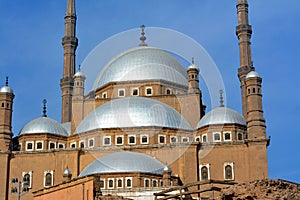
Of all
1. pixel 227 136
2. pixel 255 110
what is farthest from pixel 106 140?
pixel 255 110

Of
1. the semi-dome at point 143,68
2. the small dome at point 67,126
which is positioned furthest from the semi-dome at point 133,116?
the semi-dome at point 143,68

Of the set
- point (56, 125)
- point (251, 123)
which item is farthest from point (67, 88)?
point (251, 123)

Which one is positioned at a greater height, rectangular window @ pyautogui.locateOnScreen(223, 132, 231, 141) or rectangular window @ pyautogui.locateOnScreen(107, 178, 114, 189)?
rectangular window @ pyautogui.locateOnScreen(223, 132, 231, 141)

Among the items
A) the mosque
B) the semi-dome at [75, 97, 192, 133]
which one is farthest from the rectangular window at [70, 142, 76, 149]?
the semi-dome at [75, 97, 192, 133]

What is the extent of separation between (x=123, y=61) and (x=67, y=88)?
3.80m

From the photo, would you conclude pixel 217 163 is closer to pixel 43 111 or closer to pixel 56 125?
pixel 56 125

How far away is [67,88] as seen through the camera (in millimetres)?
39250

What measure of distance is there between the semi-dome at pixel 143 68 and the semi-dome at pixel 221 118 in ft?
13.1

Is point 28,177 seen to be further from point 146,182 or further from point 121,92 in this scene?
point 121,92

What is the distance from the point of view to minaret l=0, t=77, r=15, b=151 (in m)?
32.8

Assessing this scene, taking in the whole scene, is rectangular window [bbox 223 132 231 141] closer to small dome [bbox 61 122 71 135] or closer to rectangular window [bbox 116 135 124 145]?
rectangular window [bbox 116 135 124 145]

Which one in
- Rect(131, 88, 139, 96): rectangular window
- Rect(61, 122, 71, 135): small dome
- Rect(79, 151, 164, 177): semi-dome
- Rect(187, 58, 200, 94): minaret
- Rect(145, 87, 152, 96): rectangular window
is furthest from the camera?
Rect(131, 88, 139, 96): rectangular window

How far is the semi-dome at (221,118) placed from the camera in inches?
1300

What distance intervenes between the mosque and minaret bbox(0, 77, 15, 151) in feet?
0.17
